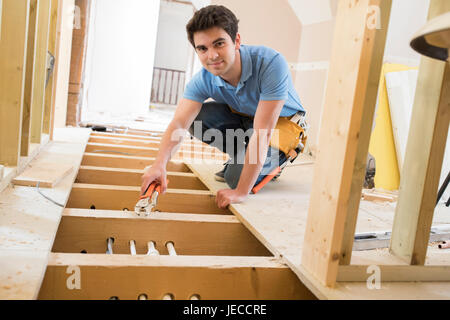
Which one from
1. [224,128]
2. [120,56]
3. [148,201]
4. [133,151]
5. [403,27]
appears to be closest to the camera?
[148,201]

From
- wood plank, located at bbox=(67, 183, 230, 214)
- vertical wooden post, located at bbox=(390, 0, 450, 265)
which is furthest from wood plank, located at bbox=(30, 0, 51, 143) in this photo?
vertical wooden post, located at bbox=(390, 0, 450, 265)

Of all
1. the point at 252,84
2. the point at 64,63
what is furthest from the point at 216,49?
the point at 64,63

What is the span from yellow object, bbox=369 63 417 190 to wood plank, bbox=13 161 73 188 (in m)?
2.20

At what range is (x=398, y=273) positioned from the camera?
3.55ft

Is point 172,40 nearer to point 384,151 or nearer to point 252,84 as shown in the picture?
point 384,151

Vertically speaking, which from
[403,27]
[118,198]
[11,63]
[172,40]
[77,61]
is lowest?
[118,198]

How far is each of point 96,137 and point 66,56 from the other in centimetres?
79

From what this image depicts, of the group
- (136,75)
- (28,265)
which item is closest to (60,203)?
(28,265)

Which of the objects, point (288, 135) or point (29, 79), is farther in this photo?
point (288, 135)

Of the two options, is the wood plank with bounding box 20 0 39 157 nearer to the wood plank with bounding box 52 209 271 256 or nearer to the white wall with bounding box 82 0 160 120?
the wood plank with bounding box 52 209 271 256

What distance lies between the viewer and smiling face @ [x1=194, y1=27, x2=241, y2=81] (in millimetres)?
1555

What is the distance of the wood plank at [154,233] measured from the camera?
1.32 m

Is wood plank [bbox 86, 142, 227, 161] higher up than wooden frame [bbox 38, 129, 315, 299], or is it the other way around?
wood plank [bbox 86, 142, 227, 161]

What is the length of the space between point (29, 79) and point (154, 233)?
3.69 ft
